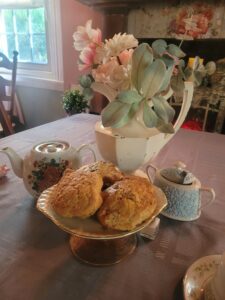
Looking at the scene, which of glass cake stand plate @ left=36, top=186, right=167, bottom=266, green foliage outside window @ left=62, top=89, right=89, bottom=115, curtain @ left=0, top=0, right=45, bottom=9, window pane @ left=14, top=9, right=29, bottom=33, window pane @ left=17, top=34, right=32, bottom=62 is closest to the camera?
glass cake stand plate @ left=36, top=186, right=167, bottom=266

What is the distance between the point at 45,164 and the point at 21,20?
8.07 feet

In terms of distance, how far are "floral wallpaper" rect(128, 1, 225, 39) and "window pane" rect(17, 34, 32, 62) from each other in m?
1.12

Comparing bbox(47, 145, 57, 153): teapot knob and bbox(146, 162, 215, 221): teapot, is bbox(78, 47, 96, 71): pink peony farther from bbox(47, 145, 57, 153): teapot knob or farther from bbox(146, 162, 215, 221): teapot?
bbox(146, 162, 215, 221): teapot

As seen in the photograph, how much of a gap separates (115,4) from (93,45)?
176 centimetres

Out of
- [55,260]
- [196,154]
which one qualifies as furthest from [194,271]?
[196,154]

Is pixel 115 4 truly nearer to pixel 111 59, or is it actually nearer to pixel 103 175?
pixel 111 59

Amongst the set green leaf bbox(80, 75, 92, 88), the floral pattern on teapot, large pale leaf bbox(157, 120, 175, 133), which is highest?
green leaf bbox(80, 75, 92, 88)

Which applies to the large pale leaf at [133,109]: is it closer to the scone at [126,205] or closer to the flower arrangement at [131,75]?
the flower arrangement at [131,75]

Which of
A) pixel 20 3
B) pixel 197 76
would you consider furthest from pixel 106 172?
pixel 20 3

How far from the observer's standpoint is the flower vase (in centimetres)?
53

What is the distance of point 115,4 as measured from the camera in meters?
1.98

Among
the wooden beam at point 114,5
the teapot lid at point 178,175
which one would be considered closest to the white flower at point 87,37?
the teapot lid at point 178,175

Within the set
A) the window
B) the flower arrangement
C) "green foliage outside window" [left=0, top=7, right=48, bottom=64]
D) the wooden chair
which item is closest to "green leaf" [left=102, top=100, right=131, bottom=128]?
the flower arrangement

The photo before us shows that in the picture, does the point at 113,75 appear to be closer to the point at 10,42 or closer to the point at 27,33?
the point at 27,33
